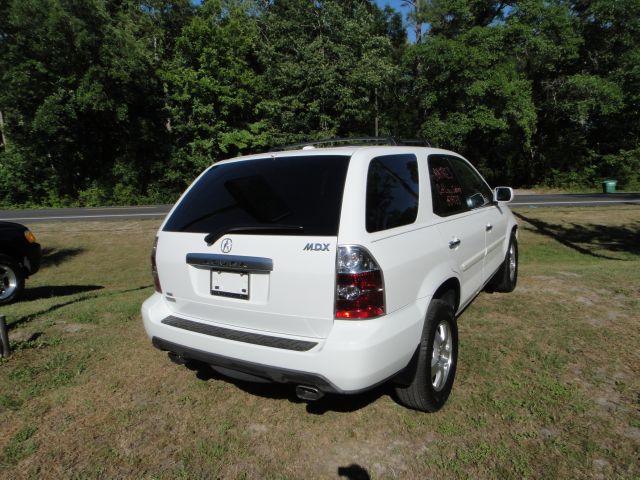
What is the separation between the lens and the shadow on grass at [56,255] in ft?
37.1

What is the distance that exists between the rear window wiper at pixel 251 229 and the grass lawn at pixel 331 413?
1238 mm

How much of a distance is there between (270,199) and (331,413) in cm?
150

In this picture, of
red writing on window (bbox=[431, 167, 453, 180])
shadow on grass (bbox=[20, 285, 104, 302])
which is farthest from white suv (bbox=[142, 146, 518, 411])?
shadow on grass (bbox=[20, 285, 104, 302])

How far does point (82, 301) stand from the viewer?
18.9 feet

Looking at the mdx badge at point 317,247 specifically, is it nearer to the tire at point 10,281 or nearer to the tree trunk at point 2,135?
the tire at point 10,281

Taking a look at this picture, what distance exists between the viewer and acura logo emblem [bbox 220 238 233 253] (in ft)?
8.24

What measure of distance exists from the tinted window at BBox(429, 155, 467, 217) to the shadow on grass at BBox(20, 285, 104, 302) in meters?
7.05

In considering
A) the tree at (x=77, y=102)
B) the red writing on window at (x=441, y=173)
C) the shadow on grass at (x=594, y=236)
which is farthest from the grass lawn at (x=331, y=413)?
the tree at (x=77, y=102)

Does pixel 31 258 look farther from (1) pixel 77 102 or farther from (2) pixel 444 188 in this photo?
(1) pixel 77 102

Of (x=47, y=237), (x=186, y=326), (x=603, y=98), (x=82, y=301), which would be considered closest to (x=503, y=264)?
(x=186, y=326)

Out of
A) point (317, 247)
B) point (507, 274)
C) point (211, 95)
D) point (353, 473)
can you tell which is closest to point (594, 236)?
point (507, 274)

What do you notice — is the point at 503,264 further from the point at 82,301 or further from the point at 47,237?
the point at 47,237

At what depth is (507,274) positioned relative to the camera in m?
5.15

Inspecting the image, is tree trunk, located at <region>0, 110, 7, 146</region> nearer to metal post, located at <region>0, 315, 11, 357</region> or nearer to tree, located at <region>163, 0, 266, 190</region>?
tree, located at <region>163, 0, 266, 190</region>
